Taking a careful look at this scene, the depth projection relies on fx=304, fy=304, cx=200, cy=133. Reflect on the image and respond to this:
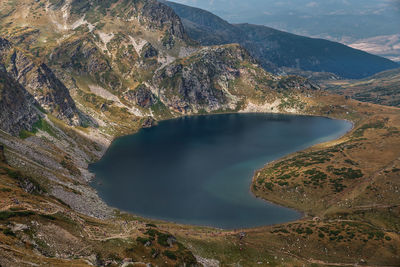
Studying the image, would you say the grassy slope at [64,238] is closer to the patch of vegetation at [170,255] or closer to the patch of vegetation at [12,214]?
the patch of vegetation at [12,214]

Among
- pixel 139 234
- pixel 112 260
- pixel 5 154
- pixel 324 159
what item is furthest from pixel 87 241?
pixel 324 159

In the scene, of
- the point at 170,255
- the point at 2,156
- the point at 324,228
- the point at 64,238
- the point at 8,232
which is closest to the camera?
the point at 8,232

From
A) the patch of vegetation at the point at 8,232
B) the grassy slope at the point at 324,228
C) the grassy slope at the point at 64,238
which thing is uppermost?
the patch of vegetation at the point at 8,232

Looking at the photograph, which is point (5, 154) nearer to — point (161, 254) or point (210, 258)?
point (161, 254)

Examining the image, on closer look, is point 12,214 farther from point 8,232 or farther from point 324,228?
point 324,228

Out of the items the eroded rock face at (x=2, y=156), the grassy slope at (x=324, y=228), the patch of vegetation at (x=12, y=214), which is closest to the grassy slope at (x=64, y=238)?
the patch of vegetation at (x=12, y=214)

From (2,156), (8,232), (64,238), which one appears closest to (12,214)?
(8,232)

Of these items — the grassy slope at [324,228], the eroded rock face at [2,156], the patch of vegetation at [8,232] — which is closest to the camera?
the patch of vegetation at [8,232]

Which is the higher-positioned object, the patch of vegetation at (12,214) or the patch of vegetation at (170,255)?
the patch of vegetation at (12,214)

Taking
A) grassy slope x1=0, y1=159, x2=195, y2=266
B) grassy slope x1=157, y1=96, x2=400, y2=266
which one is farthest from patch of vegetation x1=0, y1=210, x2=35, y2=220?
grassy slope x1=157, y1=96, x2=400, y2=266

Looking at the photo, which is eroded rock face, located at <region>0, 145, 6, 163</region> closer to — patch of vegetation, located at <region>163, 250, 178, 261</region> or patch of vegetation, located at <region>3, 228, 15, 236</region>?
patch of vegetation, located at <region>3, 228, 15, 236</region>

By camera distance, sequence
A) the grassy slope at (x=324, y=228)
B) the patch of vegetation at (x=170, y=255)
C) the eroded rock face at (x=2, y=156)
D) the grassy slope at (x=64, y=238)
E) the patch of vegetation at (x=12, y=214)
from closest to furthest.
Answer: the grassy slope at (x=64, y=238), the patch of vegetation at (x=12, y=214), the patch of vegetation at (x=170, y=255), the grassy slope at (x=324, y=228), the eroded rock face at (x=2, y=156)
